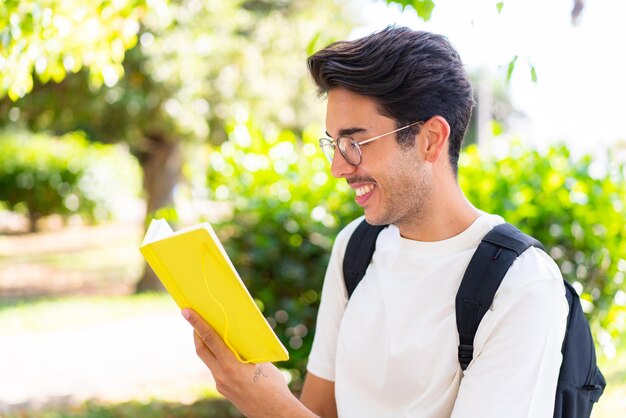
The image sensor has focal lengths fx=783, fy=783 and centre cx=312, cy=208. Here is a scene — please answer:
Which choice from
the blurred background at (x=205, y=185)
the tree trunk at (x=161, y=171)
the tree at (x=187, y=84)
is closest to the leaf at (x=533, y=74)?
the blurred background at (x=205, y=185)

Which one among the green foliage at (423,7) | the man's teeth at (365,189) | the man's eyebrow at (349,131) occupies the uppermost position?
the green foliage at (423,7)

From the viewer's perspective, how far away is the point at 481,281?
6.11ft

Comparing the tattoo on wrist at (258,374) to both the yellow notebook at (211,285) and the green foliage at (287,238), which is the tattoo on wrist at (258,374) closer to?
the yellow notebook at (211,285)

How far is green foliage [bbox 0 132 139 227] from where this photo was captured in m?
20.7

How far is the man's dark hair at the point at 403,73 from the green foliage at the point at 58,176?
20.0 meters

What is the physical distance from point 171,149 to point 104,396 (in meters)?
6.15

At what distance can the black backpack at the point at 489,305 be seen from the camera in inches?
72.6

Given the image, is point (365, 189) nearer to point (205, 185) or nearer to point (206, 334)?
point (206, 334)

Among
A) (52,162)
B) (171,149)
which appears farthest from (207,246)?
(52,162)

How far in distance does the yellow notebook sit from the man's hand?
24 millimetres

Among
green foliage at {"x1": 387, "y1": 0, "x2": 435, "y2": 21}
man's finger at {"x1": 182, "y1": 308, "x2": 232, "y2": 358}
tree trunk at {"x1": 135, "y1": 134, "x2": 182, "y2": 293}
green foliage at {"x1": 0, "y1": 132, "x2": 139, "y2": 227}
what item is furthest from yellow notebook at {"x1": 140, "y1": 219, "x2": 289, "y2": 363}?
green foliage at {"x1": 0, "y1": 132, "x2": 139, "y2": 227}

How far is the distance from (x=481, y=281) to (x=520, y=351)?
0.61 ft

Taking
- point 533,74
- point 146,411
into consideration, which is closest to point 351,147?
point 533,74

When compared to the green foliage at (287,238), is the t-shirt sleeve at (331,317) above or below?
above
